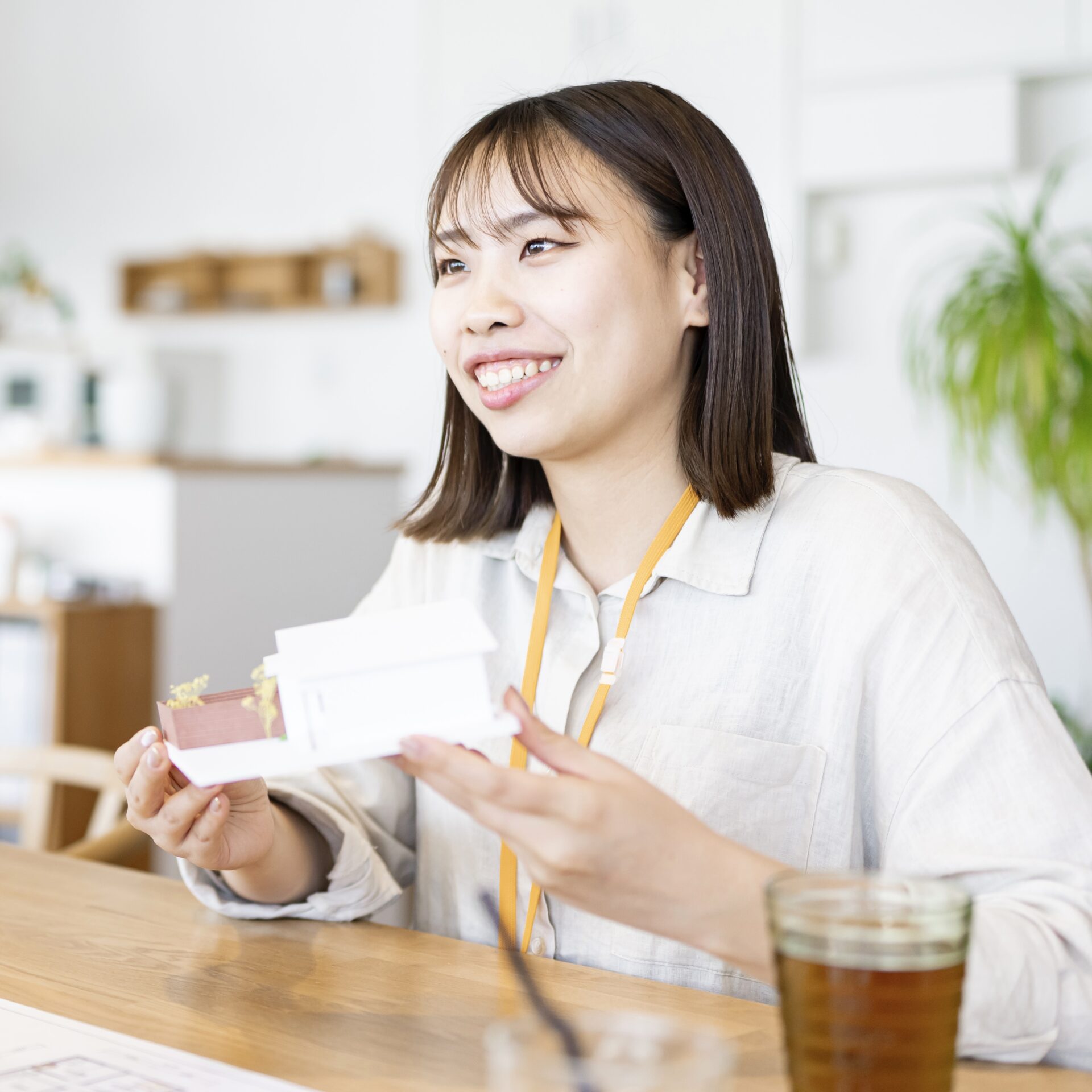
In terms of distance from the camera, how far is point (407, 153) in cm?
517

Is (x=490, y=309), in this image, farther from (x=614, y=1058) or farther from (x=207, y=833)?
(x=614, y=1058)

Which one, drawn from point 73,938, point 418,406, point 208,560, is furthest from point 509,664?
point 418,406

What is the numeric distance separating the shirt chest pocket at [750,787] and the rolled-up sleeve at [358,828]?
239 millimetres

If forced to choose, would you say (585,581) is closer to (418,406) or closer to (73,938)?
(73,938)

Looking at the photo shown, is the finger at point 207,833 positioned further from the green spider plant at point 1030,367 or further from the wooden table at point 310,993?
the green spider plant at point 1030,367

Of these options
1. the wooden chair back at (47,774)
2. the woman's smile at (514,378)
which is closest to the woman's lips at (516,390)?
the woman's smile at (514,378)

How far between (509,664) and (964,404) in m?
2.36

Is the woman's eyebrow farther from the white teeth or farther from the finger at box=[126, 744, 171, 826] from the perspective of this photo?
the finger at box=[126, 744, 171, 826]

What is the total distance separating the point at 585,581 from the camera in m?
1.34

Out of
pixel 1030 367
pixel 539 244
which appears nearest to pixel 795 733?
pixel 539 244

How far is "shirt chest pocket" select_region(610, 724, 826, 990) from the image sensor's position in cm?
118

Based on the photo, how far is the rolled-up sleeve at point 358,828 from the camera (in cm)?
116

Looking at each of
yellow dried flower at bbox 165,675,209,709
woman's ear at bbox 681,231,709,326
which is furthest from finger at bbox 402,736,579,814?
woman's ear at bbox 681,231,709,326

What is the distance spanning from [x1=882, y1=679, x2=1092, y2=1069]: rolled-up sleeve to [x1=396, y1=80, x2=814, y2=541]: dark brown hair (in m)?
0.36
